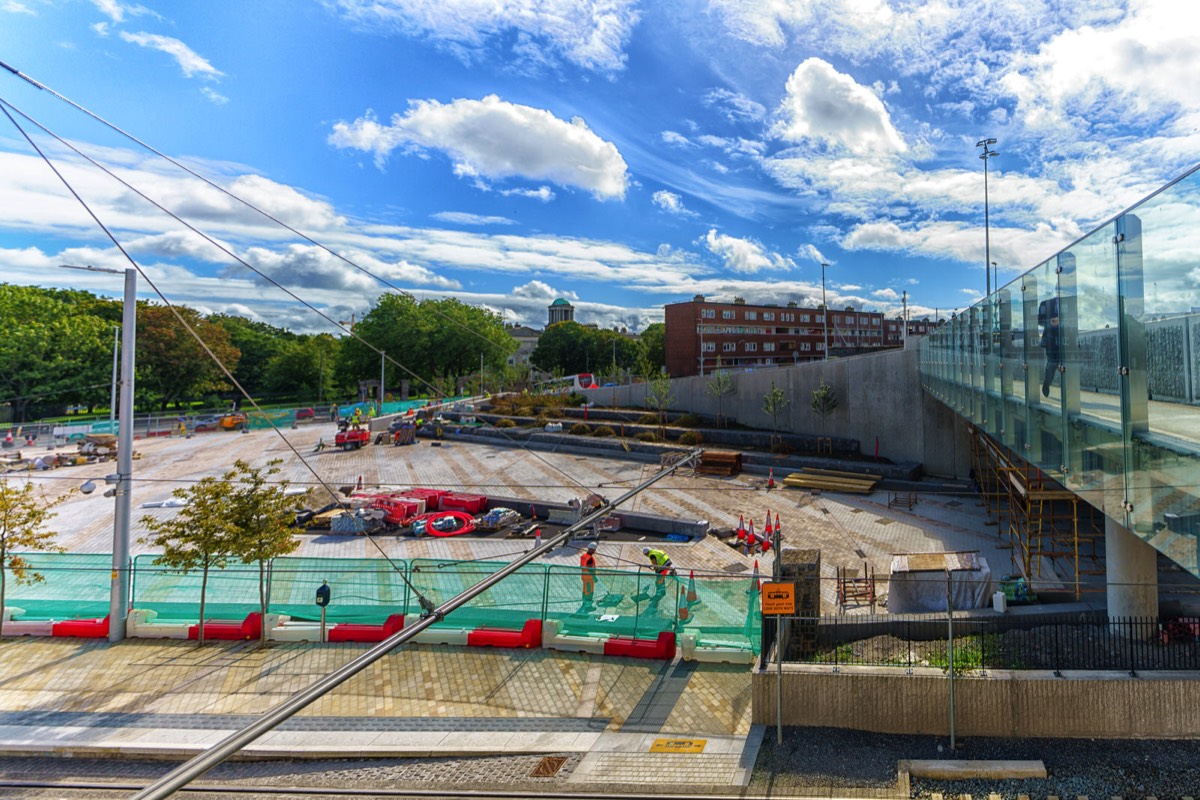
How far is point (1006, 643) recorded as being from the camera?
9.27 m

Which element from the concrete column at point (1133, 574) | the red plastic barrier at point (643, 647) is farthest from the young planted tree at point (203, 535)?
the concrete column at point (1133, 574)

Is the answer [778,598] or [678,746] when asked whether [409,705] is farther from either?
[778,598]

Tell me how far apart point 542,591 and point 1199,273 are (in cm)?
943

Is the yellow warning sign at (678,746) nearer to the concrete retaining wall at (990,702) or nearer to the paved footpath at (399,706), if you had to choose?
the paved footpath at (399,706)

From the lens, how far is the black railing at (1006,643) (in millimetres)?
8414

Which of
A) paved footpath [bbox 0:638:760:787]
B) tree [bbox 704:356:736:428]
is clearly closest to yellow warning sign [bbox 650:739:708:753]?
paved footpath [bbox 0:638:760:787]

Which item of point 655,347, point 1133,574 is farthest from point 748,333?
point 1133,574

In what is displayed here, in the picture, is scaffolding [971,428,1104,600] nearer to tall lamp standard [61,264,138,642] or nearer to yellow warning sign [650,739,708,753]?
yellow warning sign [650,739,708,753]

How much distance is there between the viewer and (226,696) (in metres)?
9.24

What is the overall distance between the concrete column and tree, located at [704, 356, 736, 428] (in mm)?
25202

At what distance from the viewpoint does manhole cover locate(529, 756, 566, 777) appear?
7160 mm

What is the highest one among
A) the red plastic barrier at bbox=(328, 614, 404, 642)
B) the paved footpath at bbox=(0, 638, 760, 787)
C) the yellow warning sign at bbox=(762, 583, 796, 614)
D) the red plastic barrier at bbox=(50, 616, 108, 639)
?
the yellow warning sign at bbox=(762, 583, 796, 614)

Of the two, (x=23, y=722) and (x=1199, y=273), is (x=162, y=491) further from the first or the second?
(x=1199, y=273)

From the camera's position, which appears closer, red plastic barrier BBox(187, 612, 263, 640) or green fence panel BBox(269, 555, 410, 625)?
green fence panel BBox(269, 555, 410, 625)
